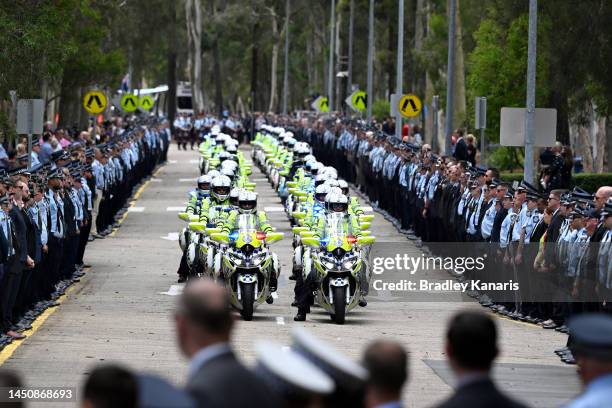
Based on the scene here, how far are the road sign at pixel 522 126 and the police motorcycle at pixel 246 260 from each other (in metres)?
8.75

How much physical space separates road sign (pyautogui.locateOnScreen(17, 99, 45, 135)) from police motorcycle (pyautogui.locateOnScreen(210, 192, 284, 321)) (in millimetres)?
7647

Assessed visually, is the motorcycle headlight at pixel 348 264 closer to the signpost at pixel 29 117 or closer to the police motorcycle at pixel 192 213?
the police motorcycle at pixel 192 213

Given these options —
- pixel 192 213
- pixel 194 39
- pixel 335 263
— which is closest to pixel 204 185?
pixel 192 213

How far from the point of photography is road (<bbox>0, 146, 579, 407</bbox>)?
17250 mm

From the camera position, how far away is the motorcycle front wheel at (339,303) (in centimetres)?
2239

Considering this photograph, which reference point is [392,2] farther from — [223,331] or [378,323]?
[223,331]

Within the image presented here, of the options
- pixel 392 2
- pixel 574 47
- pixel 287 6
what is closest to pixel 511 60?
pixel 574 47

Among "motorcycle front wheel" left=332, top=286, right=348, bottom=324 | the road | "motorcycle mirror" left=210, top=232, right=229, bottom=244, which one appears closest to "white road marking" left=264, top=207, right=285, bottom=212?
the road

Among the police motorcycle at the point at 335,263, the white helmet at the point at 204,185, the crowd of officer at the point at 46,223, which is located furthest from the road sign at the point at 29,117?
the police motorcycle at the point at 335,263

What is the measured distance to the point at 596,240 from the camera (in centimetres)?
1945

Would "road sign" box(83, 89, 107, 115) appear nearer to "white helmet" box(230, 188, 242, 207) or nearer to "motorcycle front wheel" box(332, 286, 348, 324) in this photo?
"white helmet" box(230, 188, 242, 207)

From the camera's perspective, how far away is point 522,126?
101 feet

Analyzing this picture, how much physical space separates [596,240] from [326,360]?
13.5m

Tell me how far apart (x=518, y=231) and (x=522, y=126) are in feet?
24.7
